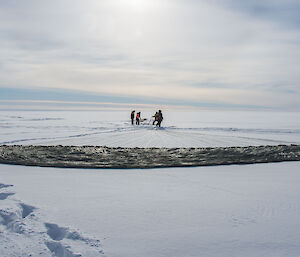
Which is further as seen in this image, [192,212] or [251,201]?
[251,201]

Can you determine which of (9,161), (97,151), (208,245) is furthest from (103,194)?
(97,151)

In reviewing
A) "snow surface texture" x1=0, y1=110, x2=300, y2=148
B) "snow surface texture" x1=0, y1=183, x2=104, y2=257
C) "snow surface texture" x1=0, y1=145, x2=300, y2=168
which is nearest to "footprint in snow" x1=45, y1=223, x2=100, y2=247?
"snow surface texture" x1=0, y1=183, x2=104, y2=257

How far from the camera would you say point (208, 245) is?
340 cm

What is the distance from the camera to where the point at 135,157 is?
10367 millimetres

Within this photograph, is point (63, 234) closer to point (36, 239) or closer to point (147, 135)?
point (36, 239)

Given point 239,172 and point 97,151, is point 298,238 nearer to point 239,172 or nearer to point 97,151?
point 239,172

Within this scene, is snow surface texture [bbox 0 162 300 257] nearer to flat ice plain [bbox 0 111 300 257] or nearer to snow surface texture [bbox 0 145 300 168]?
flat ice plain [bbox 0 111 300 257]

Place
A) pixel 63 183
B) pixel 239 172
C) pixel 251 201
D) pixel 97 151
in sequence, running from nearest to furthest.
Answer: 1. pixel 251 201
2. pixel 63 183
3. pixel 239 172
4. pixel 97 151

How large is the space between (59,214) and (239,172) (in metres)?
5.30

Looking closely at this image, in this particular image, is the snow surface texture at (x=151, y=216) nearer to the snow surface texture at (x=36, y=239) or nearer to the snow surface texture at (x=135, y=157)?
the snow surface texture at (x=36, y=239)

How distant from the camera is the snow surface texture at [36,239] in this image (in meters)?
3.23

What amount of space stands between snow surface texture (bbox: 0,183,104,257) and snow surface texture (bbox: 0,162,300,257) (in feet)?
0.04

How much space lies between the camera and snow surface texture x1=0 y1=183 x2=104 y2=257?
3.23 meters

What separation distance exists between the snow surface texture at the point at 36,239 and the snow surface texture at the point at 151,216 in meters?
0.01
